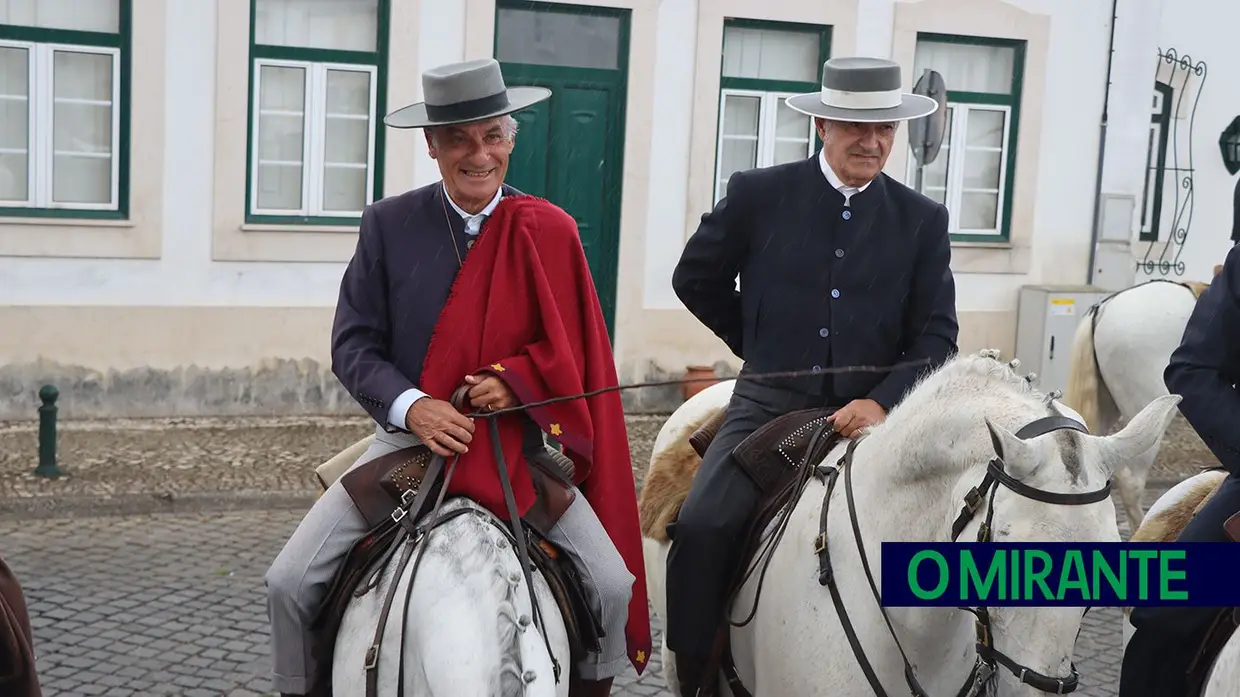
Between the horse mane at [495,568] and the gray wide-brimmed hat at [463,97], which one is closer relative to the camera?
the horse mane at [495,568]

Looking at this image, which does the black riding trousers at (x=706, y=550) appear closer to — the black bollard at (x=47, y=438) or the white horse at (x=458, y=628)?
the white horse at (x=458, y=628)

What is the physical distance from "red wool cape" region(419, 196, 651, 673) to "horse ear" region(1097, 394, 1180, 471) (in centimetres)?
143

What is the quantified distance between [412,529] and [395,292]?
73 cm

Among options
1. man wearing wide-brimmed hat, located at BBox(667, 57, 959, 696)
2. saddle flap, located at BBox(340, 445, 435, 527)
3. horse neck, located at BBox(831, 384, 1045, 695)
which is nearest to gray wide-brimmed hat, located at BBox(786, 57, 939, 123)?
man wearing wide-brimmed hat, located at BBox(667, 57, 959, 696)

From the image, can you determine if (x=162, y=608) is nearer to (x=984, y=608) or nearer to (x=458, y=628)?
(x=458, y=628)

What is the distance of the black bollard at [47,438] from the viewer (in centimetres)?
966

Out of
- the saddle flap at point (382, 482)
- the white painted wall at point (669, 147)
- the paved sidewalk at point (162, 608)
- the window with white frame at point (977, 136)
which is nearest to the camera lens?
the saddle flap at point (382, 482)

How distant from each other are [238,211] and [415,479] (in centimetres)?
860

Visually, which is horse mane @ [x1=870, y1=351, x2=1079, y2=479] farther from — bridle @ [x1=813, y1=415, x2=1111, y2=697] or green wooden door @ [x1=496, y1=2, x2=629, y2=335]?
green wooden door @ [x1=496, y1=2, x2=629, y2=335]

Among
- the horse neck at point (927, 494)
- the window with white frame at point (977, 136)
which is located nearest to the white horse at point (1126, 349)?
the window with white frame at point (977, 136)

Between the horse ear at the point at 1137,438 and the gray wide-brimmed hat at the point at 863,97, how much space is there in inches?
65.2

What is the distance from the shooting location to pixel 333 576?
378 cm

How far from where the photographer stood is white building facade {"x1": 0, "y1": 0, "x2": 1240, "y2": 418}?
11.5 m

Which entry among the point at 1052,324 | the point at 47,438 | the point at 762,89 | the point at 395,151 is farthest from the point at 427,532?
the point at 1052,324
